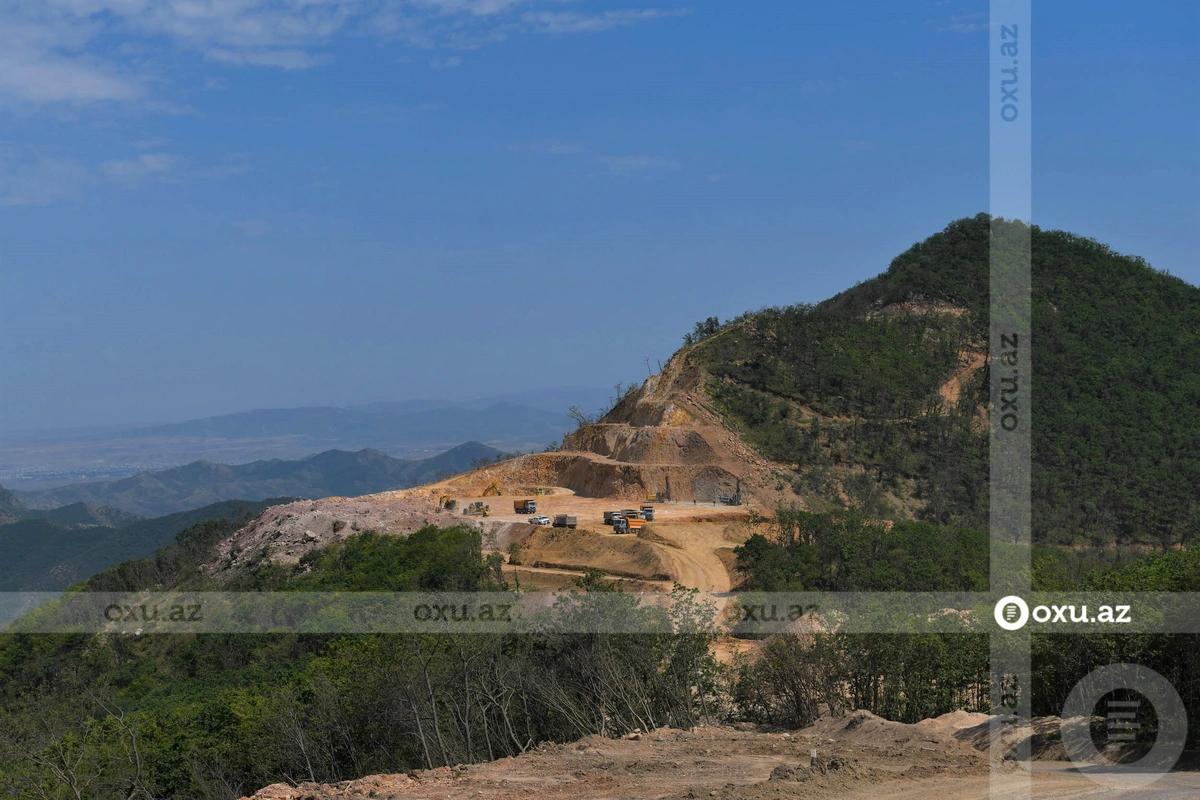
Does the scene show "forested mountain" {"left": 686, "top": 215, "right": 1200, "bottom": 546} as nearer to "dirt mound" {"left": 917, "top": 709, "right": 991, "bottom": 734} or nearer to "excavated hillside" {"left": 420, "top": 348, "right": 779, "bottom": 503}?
"excavated hillside" {"left": 420, "top": 348, "right": 779, "bottom": 503}

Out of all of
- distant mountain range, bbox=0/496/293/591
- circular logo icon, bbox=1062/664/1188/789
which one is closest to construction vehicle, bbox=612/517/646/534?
circular logo icon, bbox=1062/664/1188/789

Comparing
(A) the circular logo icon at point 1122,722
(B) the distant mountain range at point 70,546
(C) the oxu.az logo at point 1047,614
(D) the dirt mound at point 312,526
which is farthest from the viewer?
(B) the distant mountain range at point 70,546

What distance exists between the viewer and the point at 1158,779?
15570mm

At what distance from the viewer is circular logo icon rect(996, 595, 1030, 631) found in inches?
802

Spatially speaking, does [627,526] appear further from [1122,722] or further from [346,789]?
[1122,722]

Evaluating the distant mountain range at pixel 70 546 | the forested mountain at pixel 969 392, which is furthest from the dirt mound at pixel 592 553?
the distant mountain range at pixel 70 546

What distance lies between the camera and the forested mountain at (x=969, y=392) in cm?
5559

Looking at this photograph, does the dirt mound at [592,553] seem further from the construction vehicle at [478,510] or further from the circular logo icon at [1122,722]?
the circular logo icon at [1122,722]

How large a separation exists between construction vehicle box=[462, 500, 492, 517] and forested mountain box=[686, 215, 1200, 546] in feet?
51.3

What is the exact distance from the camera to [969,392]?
65.7 metres

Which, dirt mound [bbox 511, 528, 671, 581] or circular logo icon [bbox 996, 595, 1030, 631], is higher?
circular logo icon [bbox 996, 595, 1030, 631]

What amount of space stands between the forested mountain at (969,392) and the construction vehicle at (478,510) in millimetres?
15651

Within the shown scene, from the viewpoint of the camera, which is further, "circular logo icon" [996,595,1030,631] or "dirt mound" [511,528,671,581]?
"dirt mound" [511,528,671,581]

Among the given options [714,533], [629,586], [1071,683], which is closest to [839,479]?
[714,533]
